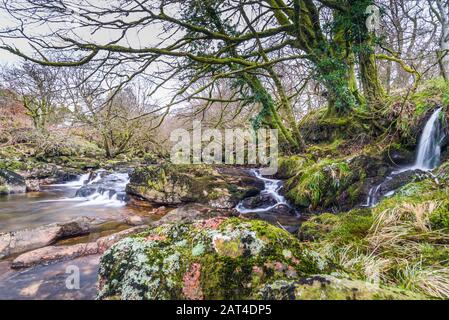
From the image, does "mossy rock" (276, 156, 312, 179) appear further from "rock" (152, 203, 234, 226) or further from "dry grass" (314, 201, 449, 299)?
"dry grass" (314, 201, 449, 299)

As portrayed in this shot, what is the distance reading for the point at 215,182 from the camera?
7453 millimetres

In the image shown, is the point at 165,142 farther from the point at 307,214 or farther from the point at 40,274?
the point at 40,274

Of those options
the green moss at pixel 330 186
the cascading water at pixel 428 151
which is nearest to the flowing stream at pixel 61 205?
the green moss at pixel 330 186

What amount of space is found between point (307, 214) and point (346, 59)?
4.32m

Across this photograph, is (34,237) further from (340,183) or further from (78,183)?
(78,183)

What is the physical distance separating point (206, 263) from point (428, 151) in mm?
5984


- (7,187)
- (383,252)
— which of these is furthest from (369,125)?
(7,187)

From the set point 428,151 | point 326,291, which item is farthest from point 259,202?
point 326,291

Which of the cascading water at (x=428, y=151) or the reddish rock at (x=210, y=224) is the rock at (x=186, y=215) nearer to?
the cascading water at (x=428, y=151)

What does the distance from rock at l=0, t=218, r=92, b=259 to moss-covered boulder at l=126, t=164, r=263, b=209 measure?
2.66 m

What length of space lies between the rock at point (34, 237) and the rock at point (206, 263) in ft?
11.9

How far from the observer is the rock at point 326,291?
105 cm

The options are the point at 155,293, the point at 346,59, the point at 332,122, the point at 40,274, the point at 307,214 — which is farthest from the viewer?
the point at 332,122

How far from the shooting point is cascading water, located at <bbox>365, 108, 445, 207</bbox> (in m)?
5.01
